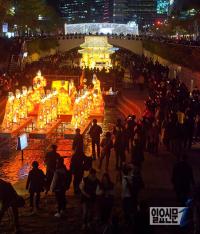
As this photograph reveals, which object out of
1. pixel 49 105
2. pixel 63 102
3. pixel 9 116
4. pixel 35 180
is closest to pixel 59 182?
pixel 35 180

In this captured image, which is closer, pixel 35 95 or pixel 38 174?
pixel 38 174

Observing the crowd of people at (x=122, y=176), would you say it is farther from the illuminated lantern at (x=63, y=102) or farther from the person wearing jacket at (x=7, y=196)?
the illuminated lantern at (x=63, y=102)

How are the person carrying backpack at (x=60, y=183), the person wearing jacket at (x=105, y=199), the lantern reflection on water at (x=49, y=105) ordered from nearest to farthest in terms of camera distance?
the person wearing jacket at (x=105, y=199) → the person carrying backpack at (x=60, y=183) → the lantern reflection on water at (x=49, y=105)

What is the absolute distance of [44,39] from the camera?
7225cm

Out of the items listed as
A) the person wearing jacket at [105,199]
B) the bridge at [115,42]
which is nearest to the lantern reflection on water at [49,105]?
Answer: the person wearing jacket at [105,199]

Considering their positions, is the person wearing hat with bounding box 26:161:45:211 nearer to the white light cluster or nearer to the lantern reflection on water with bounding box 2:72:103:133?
the lantern reflection on water with bounding box 2:72:103:133

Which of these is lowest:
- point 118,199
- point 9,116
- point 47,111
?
point 118,199

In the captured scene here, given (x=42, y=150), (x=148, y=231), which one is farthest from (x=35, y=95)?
(x=148, y=231)

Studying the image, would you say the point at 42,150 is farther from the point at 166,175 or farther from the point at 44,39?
the point at 44,39

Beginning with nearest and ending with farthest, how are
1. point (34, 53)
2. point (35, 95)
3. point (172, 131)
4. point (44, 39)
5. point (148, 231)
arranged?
point (148, 231), point (172, 131), point (35, 95), point (34, 53), point (44, 39)

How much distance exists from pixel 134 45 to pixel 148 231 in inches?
2865

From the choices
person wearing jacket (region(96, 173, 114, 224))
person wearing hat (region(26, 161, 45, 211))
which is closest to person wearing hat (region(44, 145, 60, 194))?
person wearing hat (region(26, 161, 45, 211))

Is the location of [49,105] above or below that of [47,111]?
above

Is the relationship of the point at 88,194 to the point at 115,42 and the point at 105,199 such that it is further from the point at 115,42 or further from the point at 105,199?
the point at 115,42
